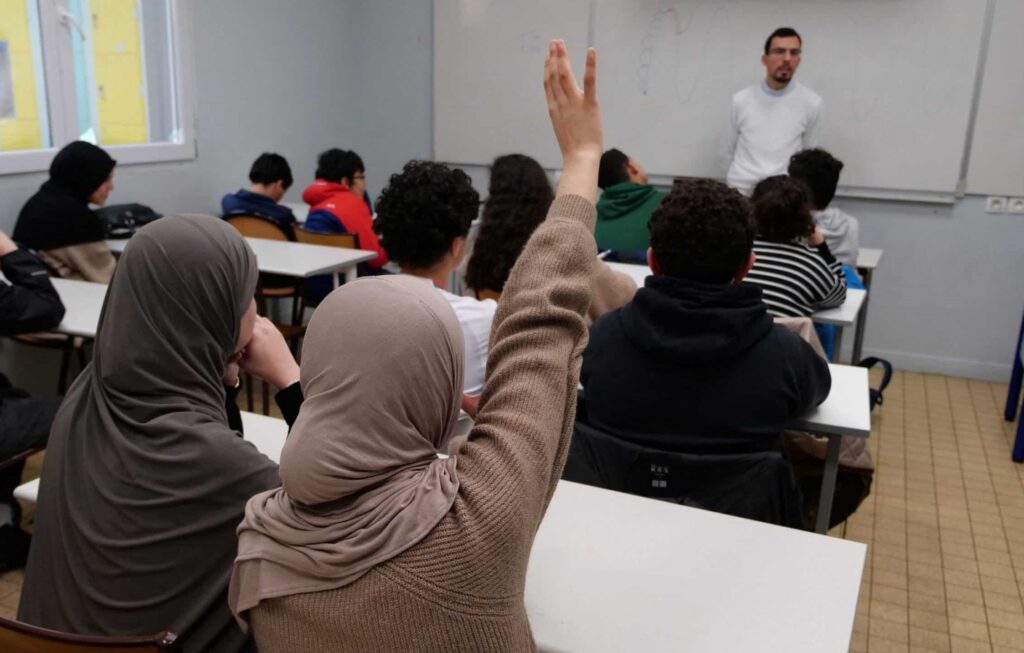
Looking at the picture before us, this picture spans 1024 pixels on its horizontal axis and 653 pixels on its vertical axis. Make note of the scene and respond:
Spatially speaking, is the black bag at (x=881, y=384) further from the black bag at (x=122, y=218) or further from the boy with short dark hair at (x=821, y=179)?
the black bag at (x=122, y=218)

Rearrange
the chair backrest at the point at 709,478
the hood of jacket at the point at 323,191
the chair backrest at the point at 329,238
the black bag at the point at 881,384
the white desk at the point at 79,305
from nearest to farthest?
the chair backrest at the point at 709,478 < the white desk at the point at 79,305 < the black bag at the point at 881,384 < the chair backrest at the point at 329,238 < the hood of jacket at the point at 323,191

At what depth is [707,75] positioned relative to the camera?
15.9ft

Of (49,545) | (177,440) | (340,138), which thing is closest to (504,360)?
(177,440)

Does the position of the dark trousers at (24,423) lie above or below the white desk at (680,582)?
below

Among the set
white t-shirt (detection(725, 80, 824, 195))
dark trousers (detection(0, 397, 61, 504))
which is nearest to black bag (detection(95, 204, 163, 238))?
dark trousers (detection(0, 397, 61, 504))

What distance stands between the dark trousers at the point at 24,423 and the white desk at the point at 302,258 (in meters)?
1.15

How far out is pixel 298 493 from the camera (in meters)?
0.79

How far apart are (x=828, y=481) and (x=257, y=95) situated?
4.23 metres

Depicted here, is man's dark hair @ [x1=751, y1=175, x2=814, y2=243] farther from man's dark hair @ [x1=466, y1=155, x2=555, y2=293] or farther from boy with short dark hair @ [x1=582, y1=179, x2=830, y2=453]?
boy with short dark hair @ [x1=582, y1=179, x2=830, y2=453]

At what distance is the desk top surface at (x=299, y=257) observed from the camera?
3.39m

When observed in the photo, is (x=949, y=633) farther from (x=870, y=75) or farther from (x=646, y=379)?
(x=870, y=75)

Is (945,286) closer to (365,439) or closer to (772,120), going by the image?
(772,120)

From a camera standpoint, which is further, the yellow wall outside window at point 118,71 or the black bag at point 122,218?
the yellow wall outside window at point 118,71

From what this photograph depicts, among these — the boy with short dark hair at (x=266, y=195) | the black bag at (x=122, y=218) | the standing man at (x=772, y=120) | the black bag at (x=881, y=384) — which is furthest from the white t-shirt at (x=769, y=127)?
the black bag at (x=122, y=218)
